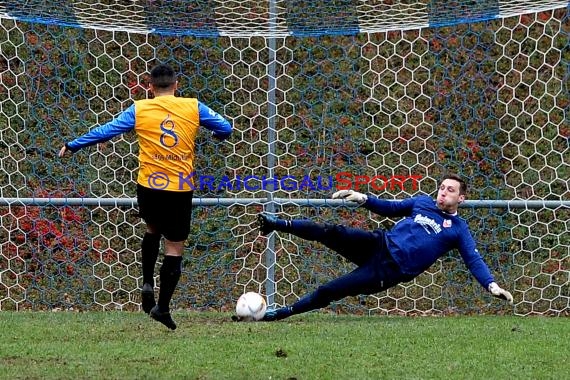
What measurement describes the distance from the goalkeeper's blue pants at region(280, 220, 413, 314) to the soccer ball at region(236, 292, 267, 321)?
500 millimetres

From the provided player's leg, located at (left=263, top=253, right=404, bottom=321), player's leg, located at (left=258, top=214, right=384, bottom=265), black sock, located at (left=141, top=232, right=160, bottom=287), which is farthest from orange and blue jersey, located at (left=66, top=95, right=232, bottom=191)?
player's leg, located at (left=263, top=253, right=404, bottom=321)

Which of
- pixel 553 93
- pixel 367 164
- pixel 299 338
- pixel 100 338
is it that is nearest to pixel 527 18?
pixel 553 93

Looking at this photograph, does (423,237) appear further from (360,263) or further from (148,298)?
(148,298)

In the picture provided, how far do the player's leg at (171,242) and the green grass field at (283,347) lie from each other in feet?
0.76

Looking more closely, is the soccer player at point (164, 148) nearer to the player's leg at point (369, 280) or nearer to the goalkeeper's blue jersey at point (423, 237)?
the player's leg at point (369, 280)

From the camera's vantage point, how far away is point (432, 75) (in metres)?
10.6

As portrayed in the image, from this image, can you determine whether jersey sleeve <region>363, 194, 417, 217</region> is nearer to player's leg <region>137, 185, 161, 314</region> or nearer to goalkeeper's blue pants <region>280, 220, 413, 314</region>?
goalkeeper's blue pants <region>280, 220, 413, 314</region>

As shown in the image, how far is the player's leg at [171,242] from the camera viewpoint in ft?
21.0

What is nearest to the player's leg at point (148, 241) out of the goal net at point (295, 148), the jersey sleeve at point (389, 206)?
the jersey sleeve at point (389, 206)

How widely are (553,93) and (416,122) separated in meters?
1.43

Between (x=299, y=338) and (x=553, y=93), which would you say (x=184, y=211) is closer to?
(x=299, y=338)

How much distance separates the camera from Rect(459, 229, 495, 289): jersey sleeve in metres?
6.58

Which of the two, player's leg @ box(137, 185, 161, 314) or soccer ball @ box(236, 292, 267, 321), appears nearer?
player's leg @ box(137, 185, 161, 314)

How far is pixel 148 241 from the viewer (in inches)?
262
